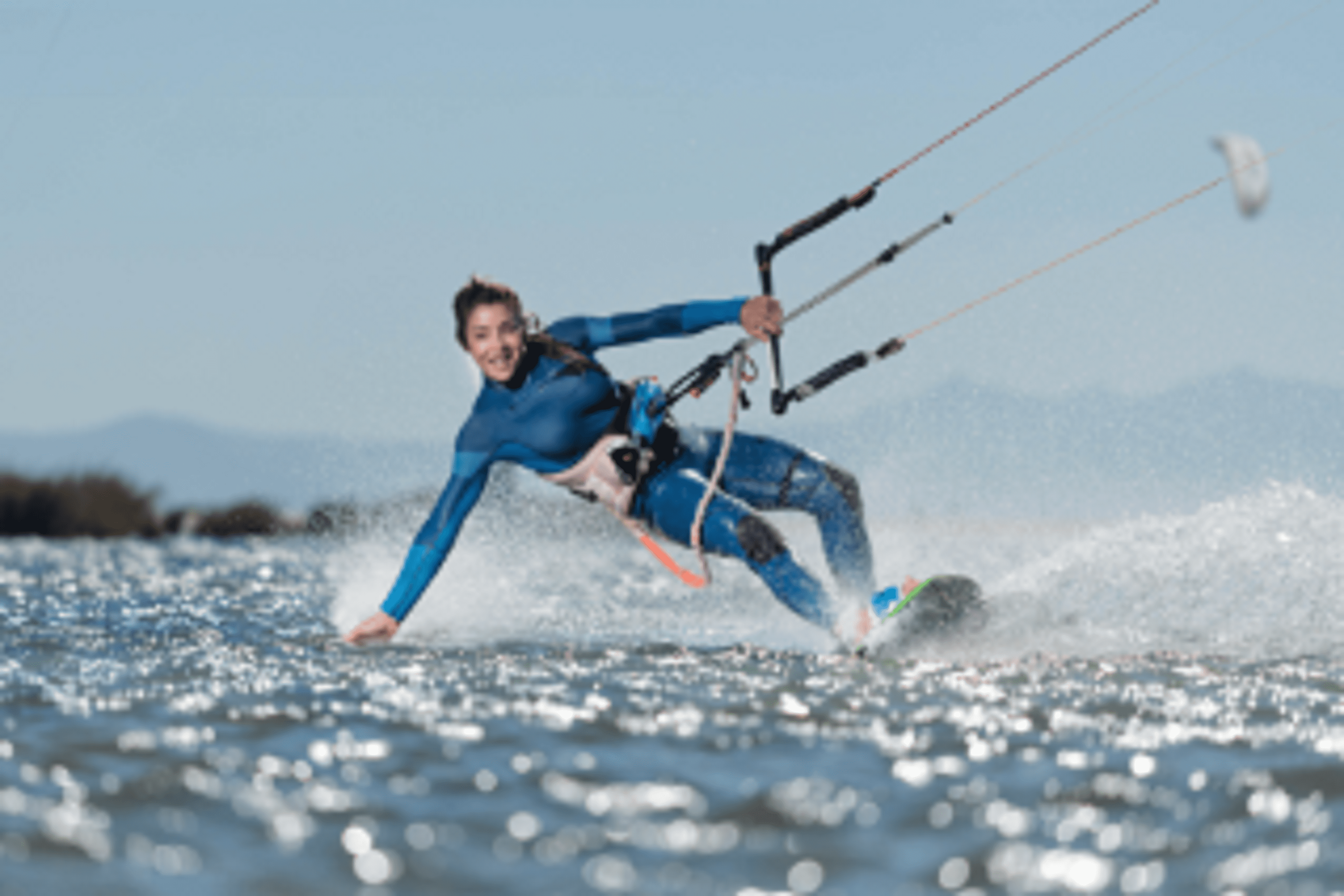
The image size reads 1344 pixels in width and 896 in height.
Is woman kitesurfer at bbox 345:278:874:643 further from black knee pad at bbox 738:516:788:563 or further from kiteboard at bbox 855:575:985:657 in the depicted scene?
kiteboard at bbox 855:575:985:657

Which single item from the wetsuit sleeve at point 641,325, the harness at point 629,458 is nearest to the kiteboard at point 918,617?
the harness at point 629,458

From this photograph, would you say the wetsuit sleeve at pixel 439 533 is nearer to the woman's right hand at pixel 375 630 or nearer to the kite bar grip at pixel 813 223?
the woman's right hand at pixel 375 630

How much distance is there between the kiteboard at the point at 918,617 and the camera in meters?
6.20

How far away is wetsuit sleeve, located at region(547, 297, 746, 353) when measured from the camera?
6.73 m

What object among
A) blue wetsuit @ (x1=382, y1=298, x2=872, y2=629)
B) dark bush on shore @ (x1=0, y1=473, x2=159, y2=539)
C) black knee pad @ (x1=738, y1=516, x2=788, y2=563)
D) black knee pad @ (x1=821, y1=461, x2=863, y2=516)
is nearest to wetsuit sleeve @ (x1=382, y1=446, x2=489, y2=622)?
blue wetsuit @ (x1=382, y1=298, x2=872, y2=629)

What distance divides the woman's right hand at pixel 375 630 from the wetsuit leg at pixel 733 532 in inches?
56.9

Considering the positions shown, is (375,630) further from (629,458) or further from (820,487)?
(820,487)

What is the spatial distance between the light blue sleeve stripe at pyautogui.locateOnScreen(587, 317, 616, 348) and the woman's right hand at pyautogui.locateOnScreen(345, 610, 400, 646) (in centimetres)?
185

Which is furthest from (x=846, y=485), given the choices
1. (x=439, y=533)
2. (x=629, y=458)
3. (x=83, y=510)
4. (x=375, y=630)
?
(x=83, y=510)

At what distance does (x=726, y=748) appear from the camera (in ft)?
12.8

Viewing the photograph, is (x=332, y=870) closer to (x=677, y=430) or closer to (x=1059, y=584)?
(x=677, y=430)

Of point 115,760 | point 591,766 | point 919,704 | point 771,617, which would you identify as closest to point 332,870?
point 591,766

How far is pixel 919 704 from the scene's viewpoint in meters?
4.63

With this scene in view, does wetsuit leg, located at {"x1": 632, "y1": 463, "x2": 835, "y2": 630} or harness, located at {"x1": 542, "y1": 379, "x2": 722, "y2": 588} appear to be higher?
harness, located at {"x1": 542, "y1": 379, "x2": 722, "y2": 588}
